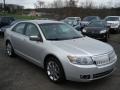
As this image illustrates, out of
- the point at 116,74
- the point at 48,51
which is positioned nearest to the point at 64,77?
the point at 48,51

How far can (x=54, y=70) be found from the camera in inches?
189

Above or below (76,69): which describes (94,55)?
above

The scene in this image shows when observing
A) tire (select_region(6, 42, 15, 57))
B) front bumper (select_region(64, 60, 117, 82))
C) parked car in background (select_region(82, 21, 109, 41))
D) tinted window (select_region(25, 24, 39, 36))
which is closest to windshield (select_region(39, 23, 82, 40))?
tinted window (select_region(25, 24, 39, 36))

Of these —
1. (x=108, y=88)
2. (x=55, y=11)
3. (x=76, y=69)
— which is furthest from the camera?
(x=55, y=11)

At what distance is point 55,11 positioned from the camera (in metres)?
43.9

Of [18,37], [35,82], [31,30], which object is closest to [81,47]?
[35,82]

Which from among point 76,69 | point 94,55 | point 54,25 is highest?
point 54,25

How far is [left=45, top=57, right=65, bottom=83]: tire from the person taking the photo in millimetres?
4516

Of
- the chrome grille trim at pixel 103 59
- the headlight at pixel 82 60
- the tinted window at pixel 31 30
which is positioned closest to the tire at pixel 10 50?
the tinted window at pixel 31 30

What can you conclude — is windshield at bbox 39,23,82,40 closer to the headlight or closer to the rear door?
the rear door

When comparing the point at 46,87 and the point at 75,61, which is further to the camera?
the point at 46,87

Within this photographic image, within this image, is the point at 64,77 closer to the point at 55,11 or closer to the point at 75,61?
the point at 75,61

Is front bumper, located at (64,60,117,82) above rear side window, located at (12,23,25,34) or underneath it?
underneath

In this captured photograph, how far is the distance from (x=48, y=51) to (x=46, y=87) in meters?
0.92
